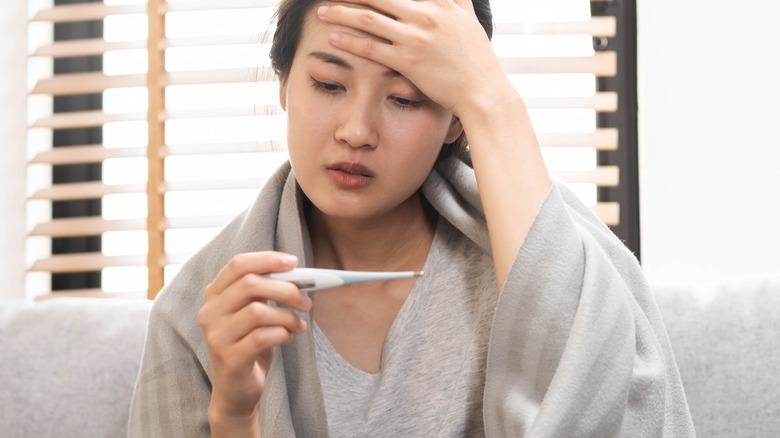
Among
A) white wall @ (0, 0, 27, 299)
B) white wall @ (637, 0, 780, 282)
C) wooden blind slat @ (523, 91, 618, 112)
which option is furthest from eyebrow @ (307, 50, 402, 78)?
white wall @ (0, 0, 27, 299)

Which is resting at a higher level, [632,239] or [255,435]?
[632,239]

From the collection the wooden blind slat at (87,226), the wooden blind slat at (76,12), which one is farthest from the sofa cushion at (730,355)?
the wooden blind slat at (76,12)

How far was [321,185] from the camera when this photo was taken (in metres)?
1.14

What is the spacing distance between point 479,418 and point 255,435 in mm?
313

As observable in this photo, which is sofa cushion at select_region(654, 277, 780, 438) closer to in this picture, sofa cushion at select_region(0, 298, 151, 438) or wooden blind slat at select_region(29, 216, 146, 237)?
sofa cushion at select_region(0, 298, 151, 438)

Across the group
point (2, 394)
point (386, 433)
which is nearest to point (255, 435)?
point (386, 433)

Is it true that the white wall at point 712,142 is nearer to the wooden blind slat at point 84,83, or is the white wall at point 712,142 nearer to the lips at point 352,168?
the lips at point 352,168

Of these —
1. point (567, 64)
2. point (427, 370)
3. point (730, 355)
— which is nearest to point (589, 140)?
point (567, 64)

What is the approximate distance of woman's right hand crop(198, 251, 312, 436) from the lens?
2.92 ft

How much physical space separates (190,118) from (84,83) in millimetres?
301

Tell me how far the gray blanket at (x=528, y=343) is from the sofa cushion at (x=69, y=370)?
237 millimetres

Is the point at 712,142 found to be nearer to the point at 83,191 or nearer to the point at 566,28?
the point at 566,28

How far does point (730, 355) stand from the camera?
1.39 metres

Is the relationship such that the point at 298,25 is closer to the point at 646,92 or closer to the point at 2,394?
the point at 2,394
